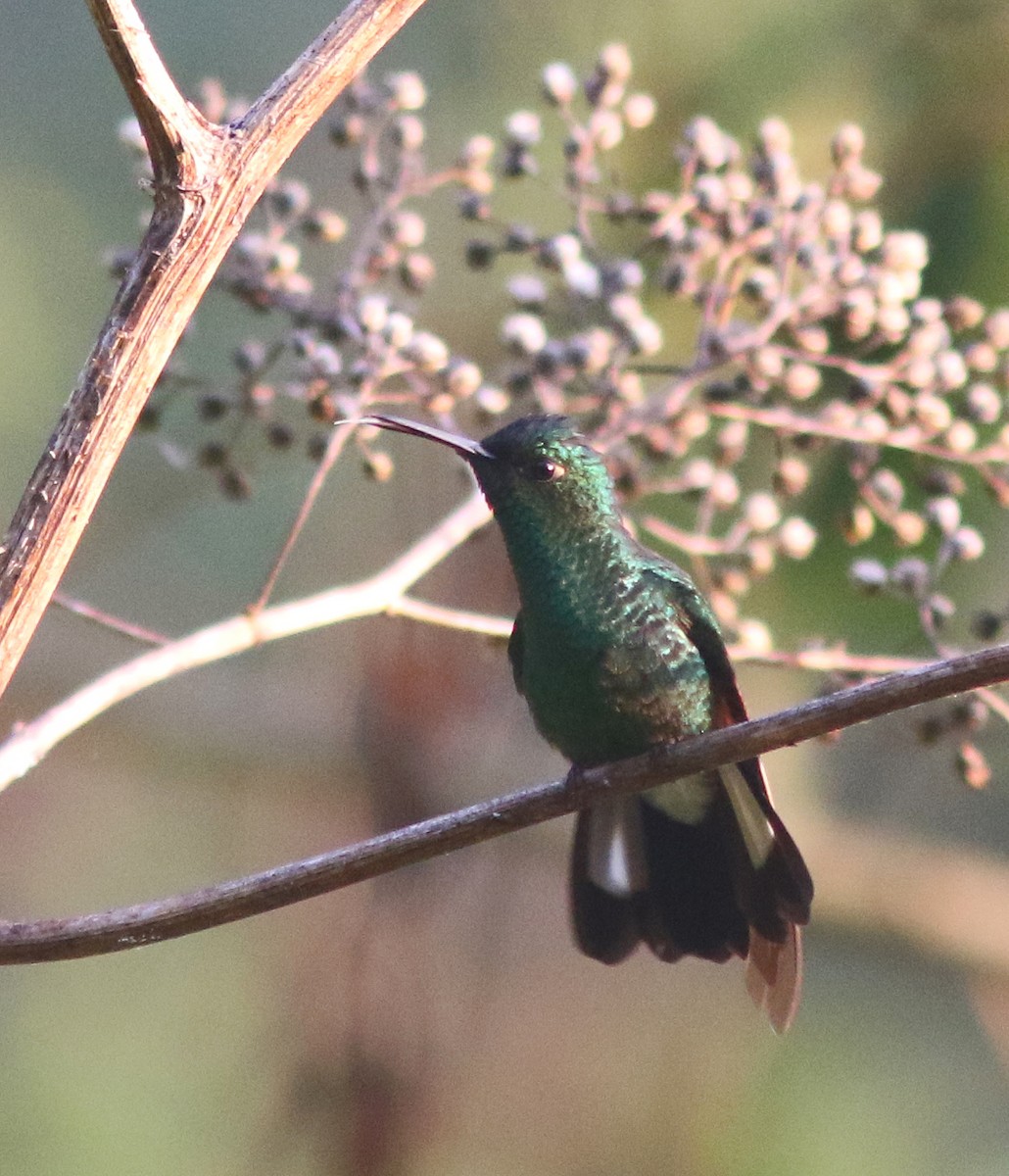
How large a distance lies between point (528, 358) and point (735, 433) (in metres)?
0.33

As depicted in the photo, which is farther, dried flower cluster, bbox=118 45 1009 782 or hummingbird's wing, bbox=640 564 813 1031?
dried flower cluster, bbox=118 45 1009 782

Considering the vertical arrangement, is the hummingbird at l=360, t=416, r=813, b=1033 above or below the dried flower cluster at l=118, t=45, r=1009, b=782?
below

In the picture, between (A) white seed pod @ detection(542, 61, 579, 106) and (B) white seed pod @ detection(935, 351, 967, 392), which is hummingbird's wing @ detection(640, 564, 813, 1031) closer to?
(B) white seed pod @ detection(935, 351, 967, 392)

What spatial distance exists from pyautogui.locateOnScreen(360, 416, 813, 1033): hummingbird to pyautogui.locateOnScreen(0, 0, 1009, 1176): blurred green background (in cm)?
150

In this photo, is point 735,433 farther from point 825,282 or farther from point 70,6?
point 70,6

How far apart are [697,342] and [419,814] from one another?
6.00 ft

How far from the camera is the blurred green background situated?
368 cm

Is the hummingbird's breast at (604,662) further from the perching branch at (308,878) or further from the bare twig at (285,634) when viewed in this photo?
the perching branch at (308,878)

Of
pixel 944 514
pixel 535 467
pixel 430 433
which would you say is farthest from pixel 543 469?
pixel 944 514

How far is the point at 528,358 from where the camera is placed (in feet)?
7.02

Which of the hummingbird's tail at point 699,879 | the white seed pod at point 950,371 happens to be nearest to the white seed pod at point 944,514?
the white seed pod at point 950,371

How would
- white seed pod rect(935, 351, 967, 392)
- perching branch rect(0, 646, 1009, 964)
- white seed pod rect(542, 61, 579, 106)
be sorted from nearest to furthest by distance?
1. perching branch rect(0, 646, 1009, 964)
2. white seed pod rect(935, 351, 967, 392)
3. white seed pod rect(542, 61, 579, 106)

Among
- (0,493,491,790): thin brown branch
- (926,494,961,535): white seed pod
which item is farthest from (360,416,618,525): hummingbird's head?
(926,494,961,535): white seed pod

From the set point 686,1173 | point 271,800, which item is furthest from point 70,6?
point 686,1173
